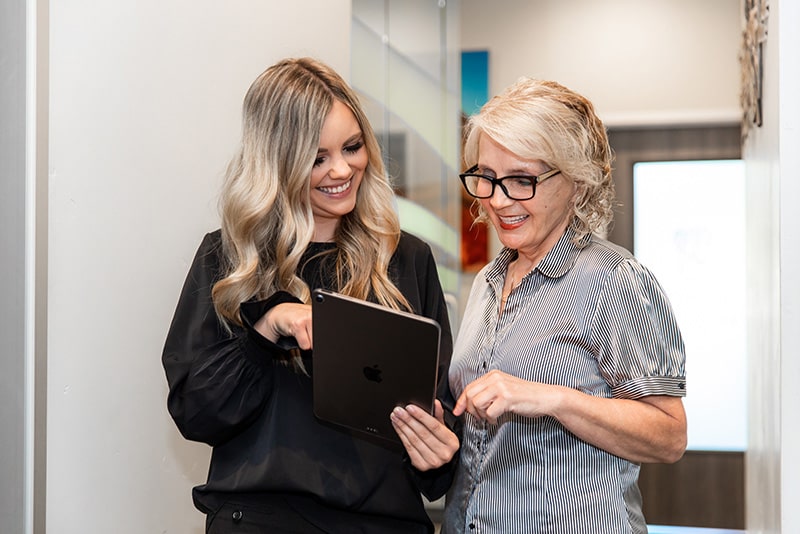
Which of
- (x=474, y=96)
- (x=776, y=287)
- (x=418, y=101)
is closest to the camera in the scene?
(x=776, y=287)

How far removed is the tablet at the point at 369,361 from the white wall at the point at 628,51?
11.5 feet

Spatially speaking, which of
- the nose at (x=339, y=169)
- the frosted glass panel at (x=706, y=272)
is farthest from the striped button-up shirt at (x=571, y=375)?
the frosted glass panel at (x=706, y=272)

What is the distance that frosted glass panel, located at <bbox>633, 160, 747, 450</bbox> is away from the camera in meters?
4.44

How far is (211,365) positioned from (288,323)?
172 mm

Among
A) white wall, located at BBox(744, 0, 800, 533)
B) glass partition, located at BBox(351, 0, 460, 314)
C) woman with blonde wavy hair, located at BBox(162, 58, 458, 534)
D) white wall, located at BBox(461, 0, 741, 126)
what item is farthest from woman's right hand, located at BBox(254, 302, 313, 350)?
white wall, located at BBox(461, 0, 741, 126)

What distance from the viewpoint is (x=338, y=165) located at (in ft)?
5.08

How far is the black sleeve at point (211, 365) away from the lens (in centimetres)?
145

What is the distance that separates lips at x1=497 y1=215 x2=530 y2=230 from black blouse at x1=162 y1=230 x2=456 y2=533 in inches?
12.3

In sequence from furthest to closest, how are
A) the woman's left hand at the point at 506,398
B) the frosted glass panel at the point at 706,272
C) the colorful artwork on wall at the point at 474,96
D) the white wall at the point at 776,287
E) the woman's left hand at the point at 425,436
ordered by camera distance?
1. the colorful artwork on wall at the point at 474,96
2. the frosted glass panel at the point at 706,272
3. the white wall at the point at 776,287
4. the woman's left hand at the point at 425,436
5. the woman's left hand at the point at 506,398

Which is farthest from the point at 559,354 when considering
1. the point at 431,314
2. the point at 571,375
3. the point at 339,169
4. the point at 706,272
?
the point at 706,272

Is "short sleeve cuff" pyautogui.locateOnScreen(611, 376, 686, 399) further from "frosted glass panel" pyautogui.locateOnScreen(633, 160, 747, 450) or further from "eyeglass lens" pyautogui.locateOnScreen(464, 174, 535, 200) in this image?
"frosted glass panel" pyautogui.locateOnScreen(633, 160, 747, 450)

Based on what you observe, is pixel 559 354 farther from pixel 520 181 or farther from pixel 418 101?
pixel 418 101

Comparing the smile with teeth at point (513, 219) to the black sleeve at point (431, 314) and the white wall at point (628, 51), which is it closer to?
the black sleeve at point (431, 314)

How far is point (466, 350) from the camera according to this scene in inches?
58.5
